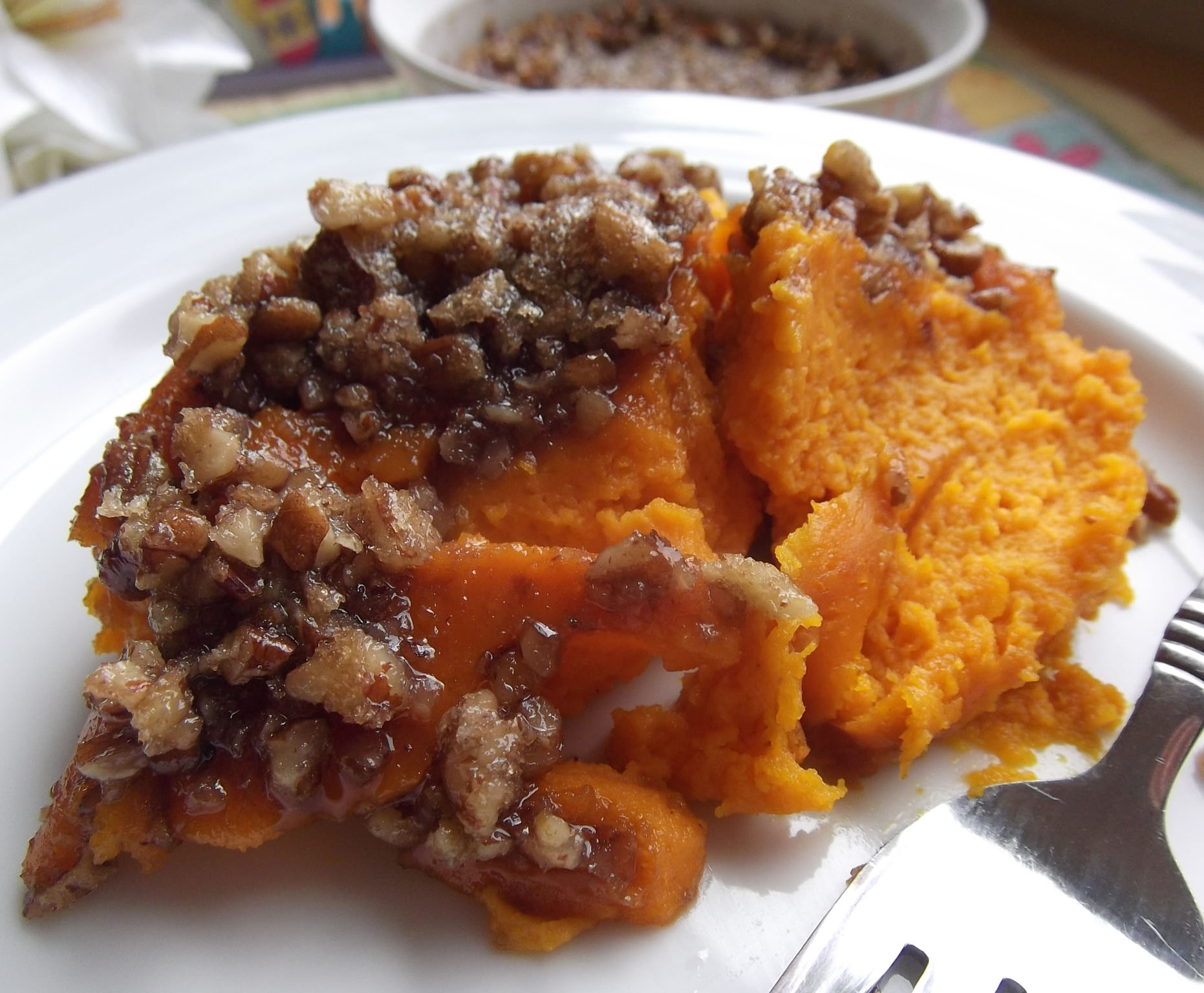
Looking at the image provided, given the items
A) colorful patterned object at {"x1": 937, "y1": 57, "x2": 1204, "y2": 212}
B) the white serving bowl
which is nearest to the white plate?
the white serving bowl

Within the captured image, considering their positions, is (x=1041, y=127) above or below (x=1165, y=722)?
below

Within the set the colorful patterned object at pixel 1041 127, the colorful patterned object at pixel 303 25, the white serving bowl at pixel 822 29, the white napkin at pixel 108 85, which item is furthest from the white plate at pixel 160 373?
the colorful patterned object at pixel 303 25

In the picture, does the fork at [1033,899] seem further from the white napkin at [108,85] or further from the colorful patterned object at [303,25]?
the colorful patterned object at [303,25]

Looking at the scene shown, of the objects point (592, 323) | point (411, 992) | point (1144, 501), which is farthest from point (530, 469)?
point (1144, 501)

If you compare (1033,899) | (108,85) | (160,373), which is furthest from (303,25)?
(1033,899)

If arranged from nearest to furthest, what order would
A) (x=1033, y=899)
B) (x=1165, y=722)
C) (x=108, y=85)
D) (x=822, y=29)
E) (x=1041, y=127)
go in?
(x=1033, y=899) < (x=1165, y=722) < (x=108, y=85) < (x=1041, y=127) < (x=822, y=29)

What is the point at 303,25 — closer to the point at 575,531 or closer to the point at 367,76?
the point at 367,76
